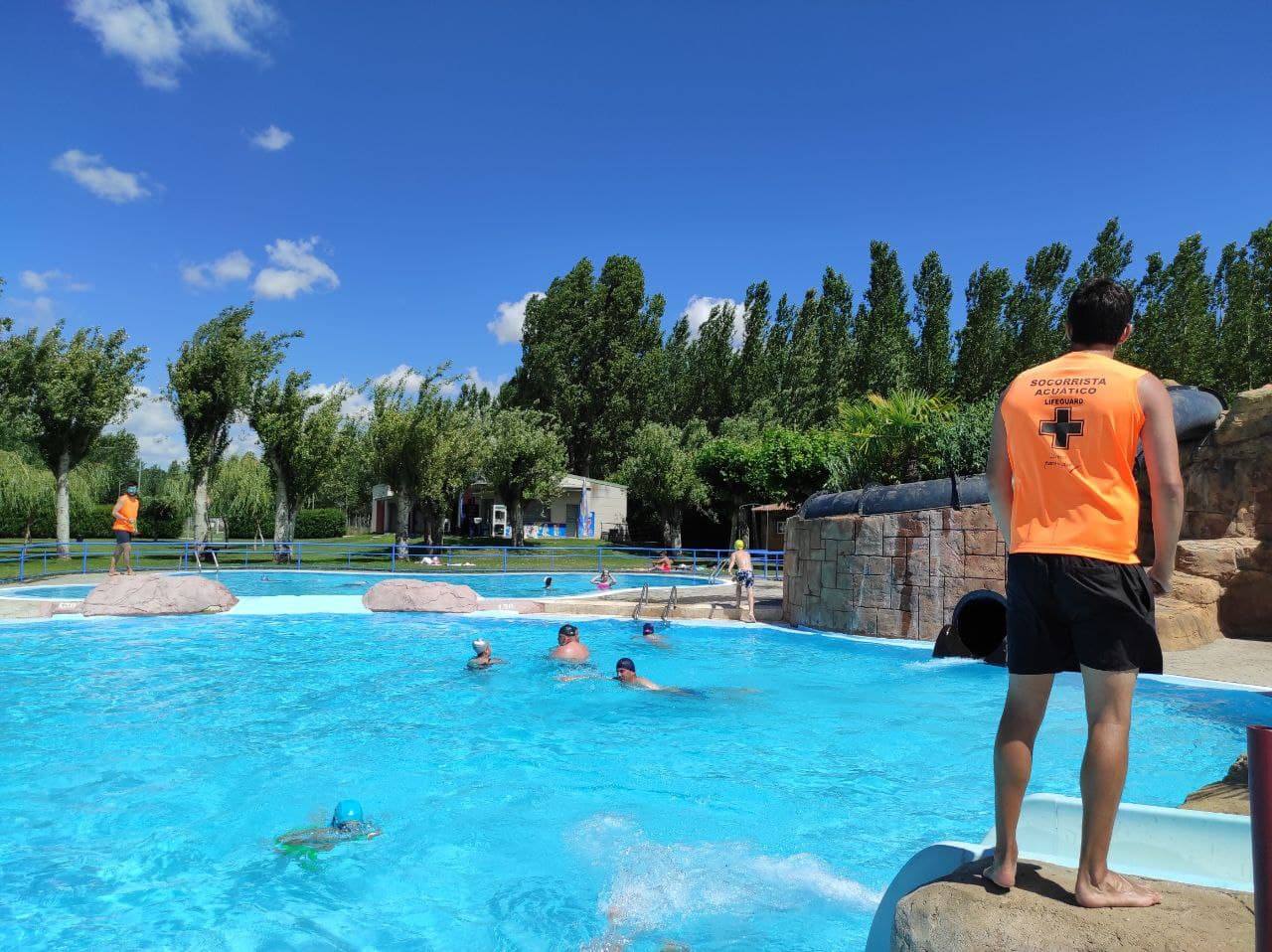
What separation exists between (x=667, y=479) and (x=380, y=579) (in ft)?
52.2

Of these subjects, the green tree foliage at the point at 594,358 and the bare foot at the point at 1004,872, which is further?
the green tree foliage at the point at 594,358

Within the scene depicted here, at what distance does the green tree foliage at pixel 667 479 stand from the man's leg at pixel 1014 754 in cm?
3295

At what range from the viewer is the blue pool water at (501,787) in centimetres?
485

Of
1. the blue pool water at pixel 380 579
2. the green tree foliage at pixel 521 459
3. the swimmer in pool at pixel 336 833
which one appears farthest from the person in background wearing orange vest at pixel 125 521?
the green tree foliage at pixel 521 459

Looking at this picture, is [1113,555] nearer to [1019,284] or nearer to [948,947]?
[948,947]

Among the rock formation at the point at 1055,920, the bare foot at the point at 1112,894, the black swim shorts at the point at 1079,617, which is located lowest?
the rock formation at the point at 1055,920

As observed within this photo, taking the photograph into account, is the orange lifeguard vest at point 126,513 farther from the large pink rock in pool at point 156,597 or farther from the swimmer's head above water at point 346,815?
the swimmer's head above water at point 346,815

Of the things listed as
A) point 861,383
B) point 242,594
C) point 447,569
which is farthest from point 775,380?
point 242,594

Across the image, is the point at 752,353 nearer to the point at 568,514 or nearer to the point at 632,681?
the point at 568,514

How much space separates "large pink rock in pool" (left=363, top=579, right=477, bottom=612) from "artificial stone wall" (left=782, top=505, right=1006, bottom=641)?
666cm

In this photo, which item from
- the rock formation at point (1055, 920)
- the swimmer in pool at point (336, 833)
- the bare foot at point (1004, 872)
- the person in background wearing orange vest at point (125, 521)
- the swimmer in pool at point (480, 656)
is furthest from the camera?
the person in background wearing orange vest at point (125, 521)

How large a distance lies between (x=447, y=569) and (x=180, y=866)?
20.0m

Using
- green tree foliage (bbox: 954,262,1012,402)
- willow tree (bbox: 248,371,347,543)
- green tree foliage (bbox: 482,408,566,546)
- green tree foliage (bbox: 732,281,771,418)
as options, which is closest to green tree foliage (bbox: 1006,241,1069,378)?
green tree foliage (bbox: 954,262,1012,402)

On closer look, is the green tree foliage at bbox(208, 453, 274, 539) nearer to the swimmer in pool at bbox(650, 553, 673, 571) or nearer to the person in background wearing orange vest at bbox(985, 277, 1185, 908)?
the swimmer in pool at bbox(650, 553, 673, 571)
